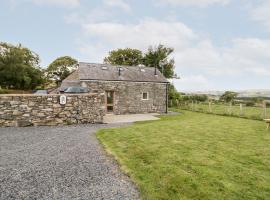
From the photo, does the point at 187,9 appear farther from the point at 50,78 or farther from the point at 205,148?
the point at 50,78

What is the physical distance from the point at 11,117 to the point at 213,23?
1734 cm

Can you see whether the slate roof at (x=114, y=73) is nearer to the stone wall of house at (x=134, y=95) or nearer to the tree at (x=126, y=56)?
the stone wall of house at (x=134, y=95)

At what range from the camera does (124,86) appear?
19.5 metres

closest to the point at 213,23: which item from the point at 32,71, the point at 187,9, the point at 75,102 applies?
the point at 187,9

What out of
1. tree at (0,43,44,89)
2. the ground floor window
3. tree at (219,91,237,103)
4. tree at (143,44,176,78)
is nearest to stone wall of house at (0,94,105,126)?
the ground floor window

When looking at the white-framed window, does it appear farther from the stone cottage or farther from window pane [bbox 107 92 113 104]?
window pane [bbox 107 92 113 104]

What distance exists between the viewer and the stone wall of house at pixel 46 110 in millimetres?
10562

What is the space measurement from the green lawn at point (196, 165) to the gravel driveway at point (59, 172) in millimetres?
408

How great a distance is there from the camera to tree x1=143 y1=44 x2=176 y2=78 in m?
36.0

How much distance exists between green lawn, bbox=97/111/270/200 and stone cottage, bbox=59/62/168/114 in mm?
11223

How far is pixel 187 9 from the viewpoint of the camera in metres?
16.1

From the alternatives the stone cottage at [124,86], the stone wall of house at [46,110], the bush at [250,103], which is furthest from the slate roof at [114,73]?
the bush at [250,103]

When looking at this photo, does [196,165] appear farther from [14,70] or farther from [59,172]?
[14,70]

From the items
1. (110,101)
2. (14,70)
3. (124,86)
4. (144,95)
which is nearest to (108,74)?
(124,86)
